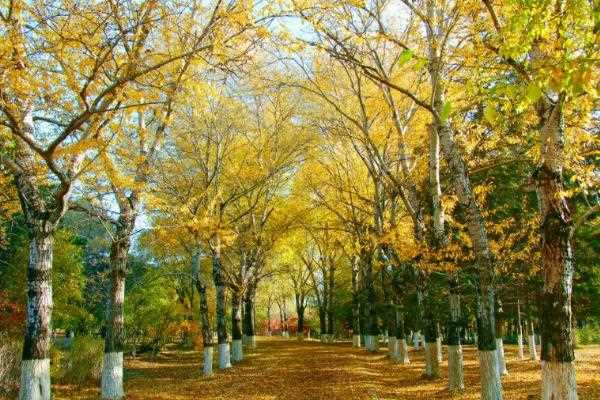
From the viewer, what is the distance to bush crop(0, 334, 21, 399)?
13.2 meters

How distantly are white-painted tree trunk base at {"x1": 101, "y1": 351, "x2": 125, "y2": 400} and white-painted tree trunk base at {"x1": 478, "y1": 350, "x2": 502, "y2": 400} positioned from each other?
8.30 m

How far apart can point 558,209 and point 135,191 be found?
31.5ft

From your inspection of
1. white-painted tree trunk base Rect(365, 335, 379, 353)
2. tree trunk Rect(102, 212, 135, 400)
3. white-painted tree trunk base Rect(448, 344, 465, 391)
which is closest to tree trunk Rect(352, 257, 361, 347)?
white-painted tree trunk base Rect(365, 335, 379, 353)

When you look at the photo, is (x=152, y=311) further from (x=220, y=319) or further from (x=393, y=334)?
(x=393, y=334)

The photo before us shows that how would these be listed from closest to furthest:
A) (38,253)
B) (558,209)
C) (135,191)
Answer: (558,209) < (38,253) < (135,191)

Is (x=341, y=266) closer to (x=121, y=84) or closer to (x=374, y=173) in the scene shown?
(x=374, y=173)

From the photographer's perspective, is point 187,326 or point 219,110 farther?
point 187,326

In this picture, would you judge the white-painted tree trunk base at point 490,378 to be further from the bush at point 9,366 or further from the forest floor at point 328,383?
the bush at point 9,366

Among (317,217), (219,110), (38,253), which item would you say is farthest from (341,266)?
(38,253)

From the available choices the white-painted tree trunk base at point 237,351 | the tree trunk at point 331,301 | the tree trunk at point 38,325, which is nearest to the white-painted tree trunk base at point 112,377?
the tree trunk at point 38,325

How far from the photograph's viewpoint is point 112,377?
1168 centimetres

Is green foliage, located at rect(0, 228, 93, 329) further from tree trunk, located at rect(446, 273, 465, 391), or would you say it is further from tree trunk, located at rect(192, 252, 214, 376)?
tree trunk, located at rect(446, 273, 465, 391)

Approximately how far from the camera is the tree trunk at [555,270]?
5996mm

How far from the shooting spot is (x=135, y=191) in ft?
40.3
